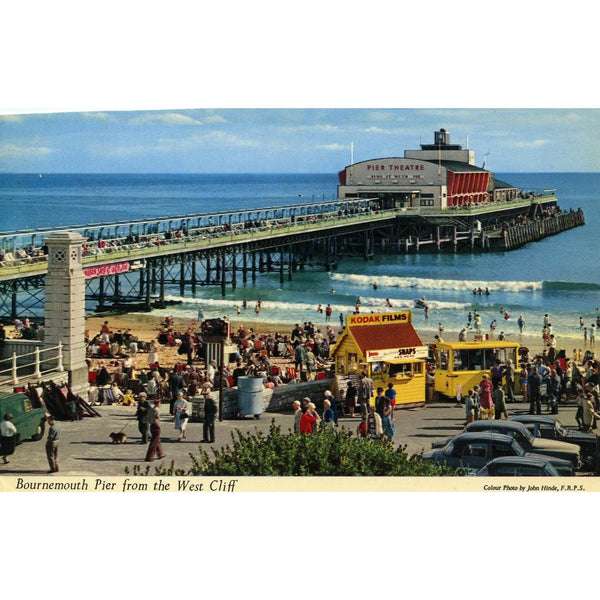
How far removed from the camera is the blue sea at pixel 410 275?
26266 mm

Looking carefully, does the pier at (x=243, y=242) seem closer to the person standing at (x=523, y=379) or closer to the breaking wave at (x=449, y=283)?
the breaking wave at (x=449, y=283)

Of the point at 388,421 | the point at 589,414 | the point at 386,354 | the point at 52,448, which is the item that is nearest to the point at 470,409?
the point at 388,421

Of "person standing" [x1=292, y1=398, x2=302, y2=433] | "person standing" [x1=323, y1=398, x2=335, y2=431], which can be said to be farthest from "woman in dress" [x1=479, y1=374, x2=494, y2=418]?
"person standing" [x1=292, y1=398, x2=302, y2=433]

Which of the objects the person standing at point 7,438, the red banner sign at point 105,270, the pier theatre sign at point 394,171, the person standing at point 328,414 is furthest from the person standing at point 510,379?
the person standing at point 7,438

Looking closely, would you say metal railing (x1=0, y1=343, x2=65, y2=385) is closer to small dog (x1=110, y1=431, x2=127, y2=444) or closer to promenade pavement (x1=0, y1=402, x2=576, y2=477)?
promenade pavement (x1=0, y1=402, x2=576, y2=477)

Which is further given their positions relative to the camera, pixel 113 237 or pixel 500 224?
pixel 500 224

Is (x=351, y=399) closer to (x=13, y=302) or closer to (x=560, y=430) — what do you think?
(x=560, y=430)

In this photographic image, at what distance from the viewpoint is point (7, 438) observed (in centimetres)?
2355

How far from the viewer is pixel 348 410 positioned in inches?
984

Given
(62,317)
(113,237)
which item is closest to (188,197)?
(113,237)

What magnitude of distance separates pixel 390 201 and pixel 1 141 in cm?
778

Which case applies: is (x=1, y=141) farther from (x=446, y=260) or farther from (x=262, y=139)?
(x=446, y=260)

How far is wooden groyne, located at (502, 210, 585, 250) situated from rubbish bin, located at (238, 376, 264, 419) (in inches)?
274

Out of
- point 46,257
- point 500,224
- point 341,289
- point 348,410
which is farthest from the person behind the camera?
point 500,224
